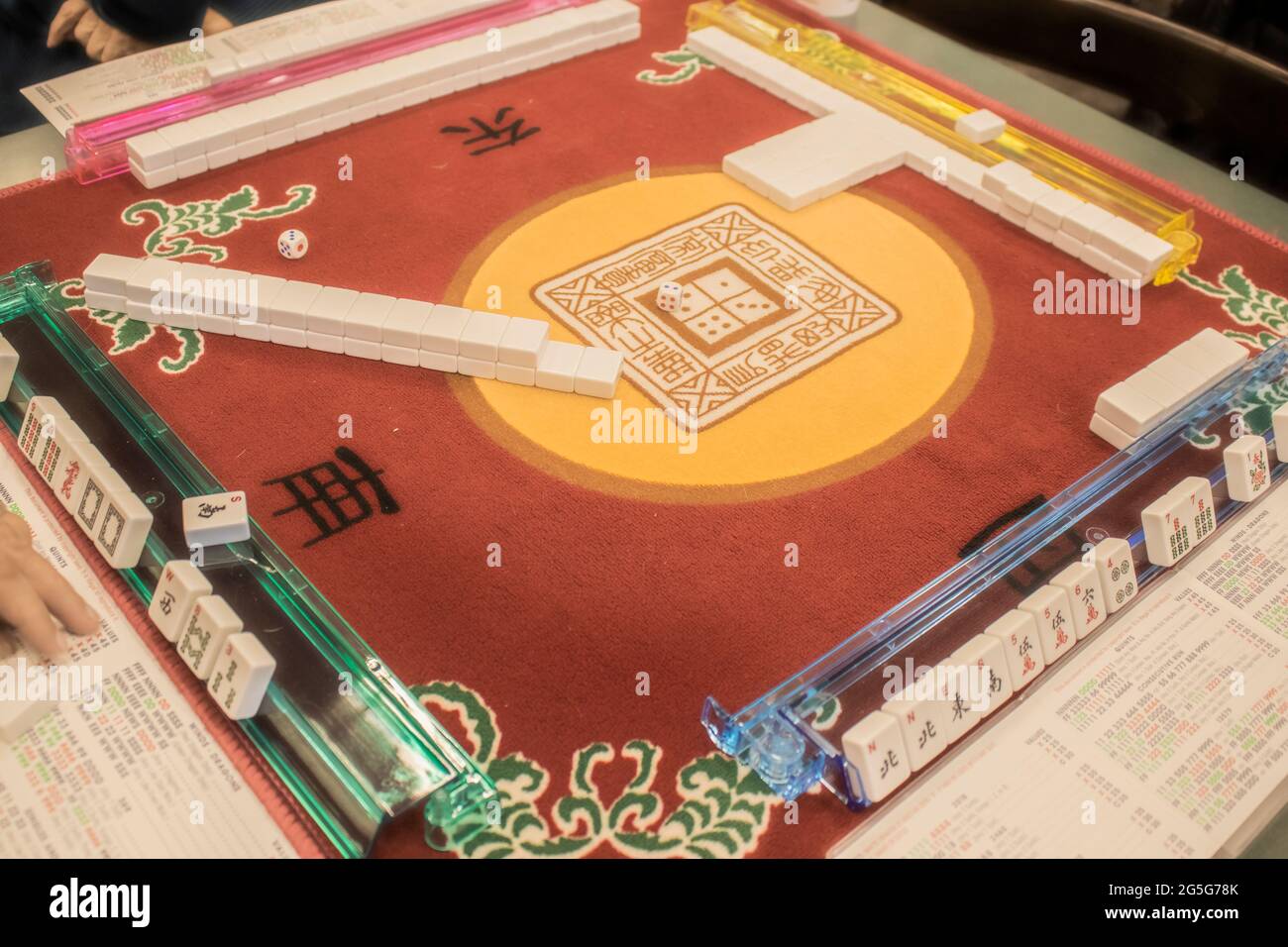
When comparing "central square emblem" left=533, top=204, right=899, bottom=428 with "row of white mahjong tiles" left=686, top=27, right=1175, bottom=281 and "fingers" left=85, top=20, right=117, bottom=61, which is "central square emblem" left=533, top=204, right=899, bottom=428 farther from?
"fingers" left=85, top=20, right=117, bottom=61

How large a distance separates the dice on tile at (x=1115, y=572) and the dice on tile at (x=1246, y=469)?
0.98 feet

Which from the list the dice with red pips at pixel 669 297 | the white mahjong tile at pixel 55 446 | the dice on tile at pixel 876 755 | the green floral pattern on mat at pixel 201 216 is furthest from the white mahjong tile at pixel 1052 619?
the green floral pattern on mat at pixel 201 216

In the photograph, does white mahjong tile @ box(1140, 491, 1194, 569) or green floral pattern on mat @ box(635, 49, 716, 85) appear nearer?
white mahjong tile @ box(1140, 491, 1194, 569)

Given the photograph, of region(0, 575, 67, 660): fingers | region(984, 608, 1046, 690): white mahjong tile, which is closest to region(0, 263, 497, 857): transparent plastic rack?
region(0, 575, 67, 660): fingers

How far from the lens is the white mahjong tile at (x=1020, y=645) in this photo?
63.4 inches

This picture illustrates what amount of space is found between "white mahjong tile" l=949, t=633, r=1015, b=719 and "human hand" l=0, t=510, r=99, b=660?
1.25 m

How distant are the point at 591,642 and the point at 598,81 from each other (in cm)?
183

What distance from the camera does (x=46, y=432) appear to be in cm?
184

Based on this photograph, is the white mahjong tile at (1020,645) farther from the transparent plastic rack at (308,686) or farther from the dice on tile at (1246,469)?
the transparent plastic rack at (308,686)

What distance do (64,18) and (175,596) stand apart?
1863 millimetres

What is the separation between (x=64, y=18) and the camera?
9.00ft

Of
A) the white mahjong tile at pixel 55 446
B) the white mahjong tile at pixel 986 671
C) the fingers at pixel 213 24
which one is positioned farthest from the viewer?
the fingers at pixel 213 24

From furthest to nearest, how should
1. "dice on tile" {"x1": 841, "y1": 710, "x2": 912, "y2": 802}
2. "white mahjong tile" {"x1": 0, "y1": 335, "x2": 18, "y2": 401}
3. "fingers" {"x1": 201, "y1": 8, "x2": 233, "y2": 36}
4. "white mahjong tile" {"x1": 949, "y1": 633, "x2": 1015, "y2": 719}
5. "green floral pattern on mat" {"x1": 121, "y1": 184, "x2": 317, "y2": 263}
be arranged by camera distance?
"fingers" {"x1": 201, "y1": 8, "x2": 233, "y2": 36} → "green floral pattern on mat" {"x1": 121, "y1": 184, "x2": 317, "y2": 263} → "white mahjong tile" {"x1": 0, "y1": 335, "x2": 18, "y2": 401} → "white mahjong tile" {"x1": 949, "y1": 633, "x2": 1015, "y2": 719} → "dice on tile" {"x1": 841, "y1": 710, "x2": 912, "y2": 802}

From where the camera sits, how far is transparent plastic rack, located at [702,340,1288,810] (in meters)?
1.52
